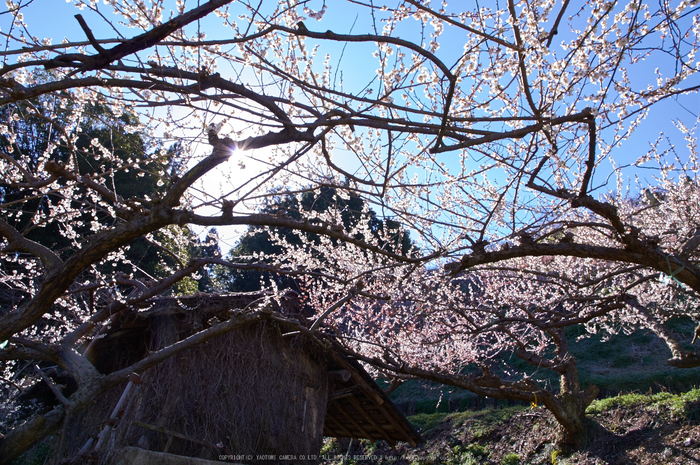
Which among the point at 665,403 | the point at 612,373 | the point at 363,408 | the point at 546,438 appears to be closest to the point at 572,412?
the point at 546,438

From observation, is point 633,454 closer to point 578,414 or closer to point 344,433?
point 578,414

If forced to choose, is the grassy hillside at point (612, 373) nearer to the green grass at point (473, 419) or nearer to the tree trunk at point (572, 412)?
the green grass at point (473, 419)

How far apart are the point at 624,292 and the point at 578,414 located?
3971 millimetres

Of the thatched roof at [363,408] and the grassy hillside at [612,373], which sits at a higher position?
the grassy hillside at [612,373]

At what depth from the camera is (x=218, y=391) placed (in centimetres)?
545

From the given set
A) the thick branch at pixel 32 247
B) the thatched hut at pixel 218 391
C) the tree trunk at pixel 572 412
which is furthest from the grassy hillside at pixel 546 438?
the thick branch at pixel 32 247

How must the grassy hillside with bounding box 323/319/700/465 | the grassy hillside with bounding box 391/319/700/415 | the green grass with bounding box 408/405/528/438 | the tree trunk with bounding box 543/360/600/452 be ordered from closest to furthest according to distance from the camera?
the grassy hillside with bounding box 323/319/700/465 → the tree trunk with bounding box 543/360/600/452 → the green grass with bounding box 408/405/528/438 → the grassy hillside with bounding box 391/319/700/415

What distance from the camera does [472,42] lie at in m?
3.58

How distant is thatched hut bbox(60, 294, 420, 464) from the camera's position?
16.5ft

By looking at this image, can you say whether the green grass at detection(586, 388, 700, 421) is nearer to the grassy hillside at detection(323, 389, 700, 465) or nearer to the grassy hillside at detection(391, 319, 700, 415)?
the grassy hillside at detection(323, 389, 700, 465)

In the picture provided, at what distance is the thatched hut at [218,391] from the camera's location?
198 inches

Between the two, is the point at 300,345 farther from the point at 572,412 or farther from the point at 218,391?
the point at 572,412

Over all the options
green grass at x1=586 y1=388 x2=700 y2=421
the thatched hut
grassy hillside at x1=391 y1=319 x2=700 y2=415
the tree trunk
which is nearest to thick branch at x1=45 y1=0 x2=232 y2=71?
the thatched hut

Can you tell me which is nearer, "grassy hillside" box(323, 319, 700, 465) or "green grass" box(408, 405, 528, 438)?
"grassy hillside" box(323, 319, 700, 465)
